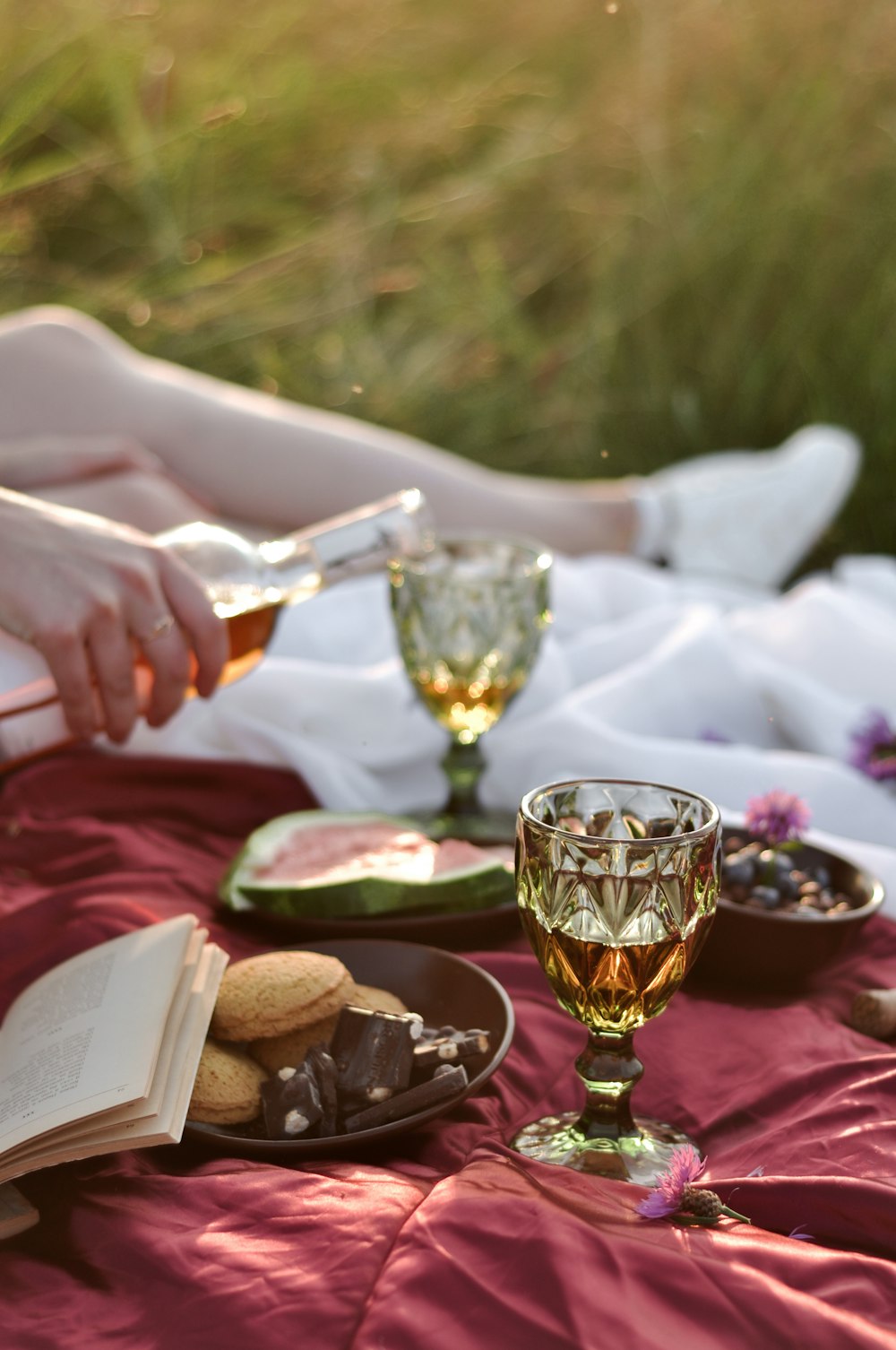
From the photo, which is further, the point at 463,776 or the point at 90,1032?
the point at 463,776

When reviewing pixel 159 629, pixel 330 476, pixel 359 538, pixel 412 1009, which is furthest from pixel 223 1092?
pixel 330 476

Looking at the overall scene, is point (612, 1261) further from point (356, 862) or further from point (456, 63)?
point (456, 63)

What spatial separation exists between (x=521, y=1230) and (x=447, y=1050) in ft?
0.55

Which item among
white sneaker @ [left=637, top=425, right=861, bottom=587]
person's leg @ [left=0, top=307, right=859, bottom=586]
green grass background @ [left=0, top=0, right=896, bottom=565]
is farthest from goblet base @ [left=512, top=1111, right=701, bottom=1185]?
green grass background @ [left=0, top=0, right=896, bottom=565]

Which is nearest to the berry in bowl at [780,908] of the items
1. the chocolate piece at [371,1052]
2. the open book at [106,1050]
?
the chocolate piece at [371,1052]

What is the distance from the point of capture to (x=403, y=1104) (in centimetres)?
85

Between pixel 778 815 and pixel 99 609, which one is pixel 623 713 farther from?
pixel 99 609

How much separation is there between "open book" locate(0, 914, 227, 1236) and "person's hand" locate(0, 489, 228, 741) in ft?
0.79

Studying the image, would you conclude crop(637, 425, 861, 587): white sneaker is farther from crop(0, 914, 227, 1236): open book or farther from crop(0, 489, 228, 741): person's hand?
crop(0, 914, 227, 1236): open book

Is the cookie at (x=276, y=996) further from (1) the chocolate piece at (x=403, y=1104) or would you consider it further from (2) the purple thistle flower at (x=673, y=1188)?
(2) the purple thistle flower at (x=673, y=1188)

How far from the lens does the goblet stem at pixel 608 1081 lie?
876 mm

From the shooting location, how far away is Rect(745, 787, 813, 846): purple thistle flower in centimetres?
117

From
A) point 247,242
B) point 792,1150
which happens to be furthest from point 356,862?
point 247,242

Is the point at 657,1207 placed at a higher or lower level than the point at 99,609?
lower
